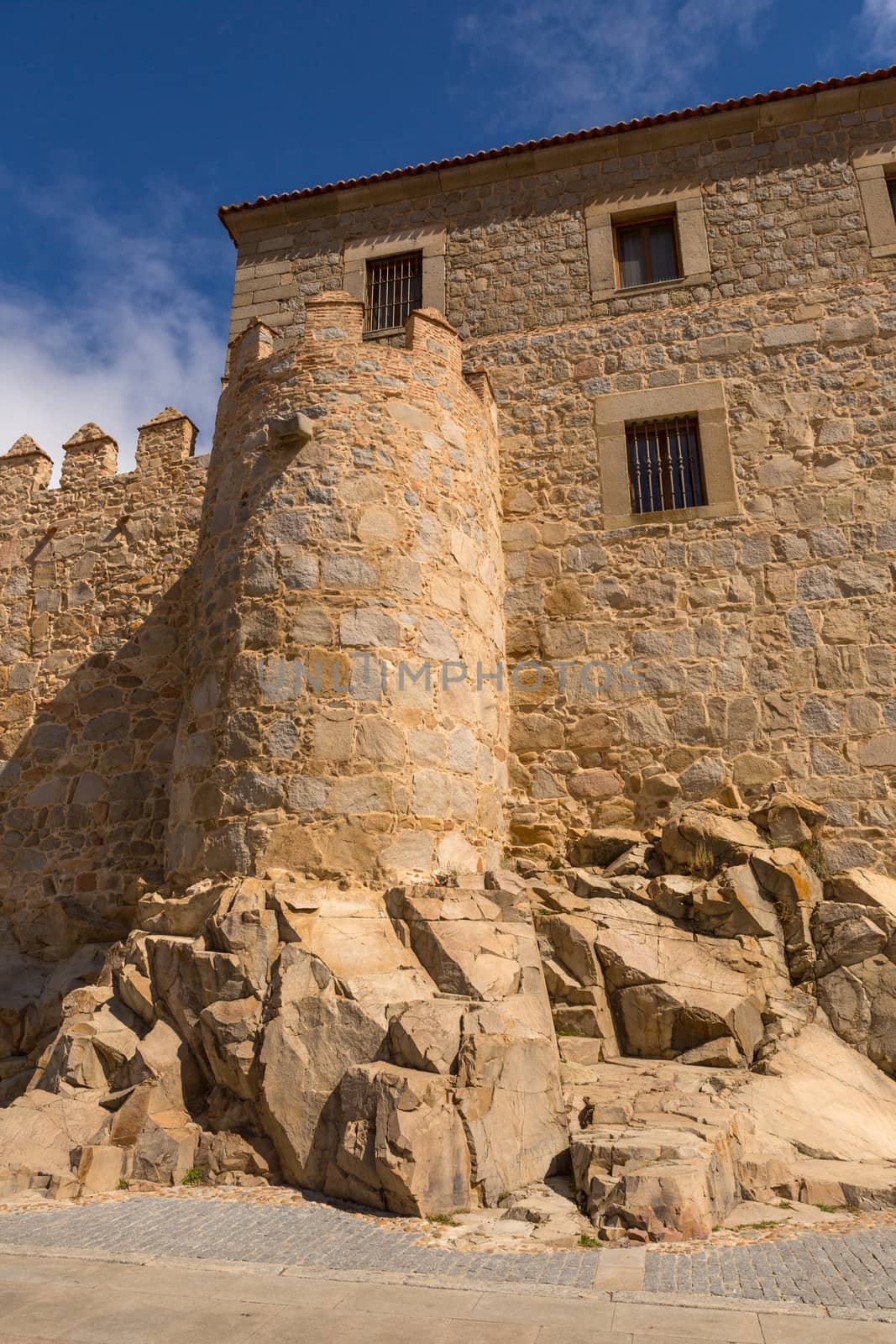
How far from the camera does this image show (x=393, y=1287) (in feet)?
12.6

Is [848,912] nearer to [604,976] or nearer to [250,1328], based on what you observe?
[604,976]

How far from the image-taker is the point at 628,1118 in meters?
5.52

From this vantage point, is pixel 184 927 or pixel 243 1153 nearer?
pixel 243 1153

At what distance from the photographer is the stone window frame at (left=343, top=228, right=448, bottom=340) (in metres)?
12.0

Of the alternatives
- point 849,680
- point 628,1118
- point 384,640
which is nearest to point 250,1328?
point 628,1118

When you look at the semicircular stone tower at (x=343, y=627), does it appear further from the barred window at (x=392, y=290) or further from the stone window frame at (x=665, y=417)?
the barred window at (x=392, y=290)

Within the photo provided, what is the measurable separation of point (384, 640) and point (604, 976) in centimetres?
323

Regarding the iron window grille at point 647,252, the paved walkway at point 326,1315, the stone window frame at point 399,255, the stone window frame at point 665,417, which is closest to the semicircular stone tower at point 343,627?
the stone window frame at point 665,417

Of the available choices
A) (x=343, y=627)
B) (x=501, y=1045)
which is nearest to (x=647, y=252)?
(x=343, y=627)

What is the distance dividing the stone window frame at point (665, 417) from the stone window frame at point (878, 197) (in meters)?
2.62

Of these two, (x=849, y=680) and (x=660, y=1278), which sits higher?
(x=849, y=680)

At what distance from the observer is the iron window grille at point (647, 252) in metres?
11.4

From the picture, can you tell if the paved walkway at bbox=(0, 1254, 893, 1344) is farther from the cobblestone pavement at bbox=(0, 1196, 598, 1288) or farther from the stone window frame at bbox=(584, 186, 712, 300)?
the stone window frame at bbox=(584, 186, 712, 300)

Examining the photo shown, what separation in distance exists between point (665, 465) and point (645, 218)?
3593mm
